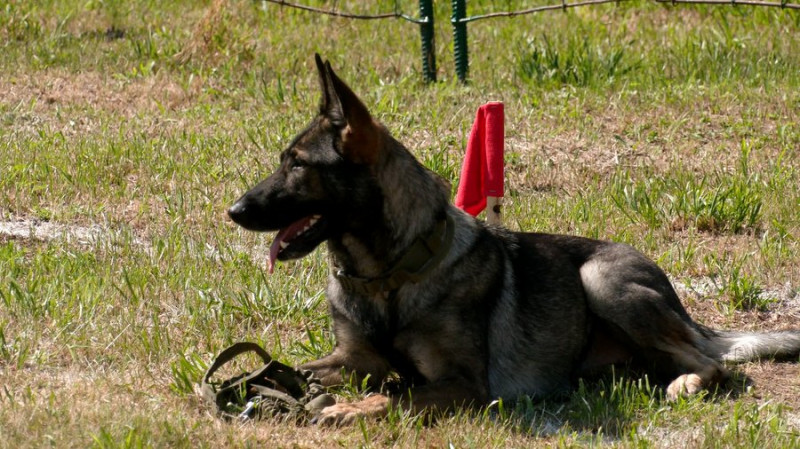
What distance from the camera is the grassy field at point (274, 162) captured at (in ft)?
14.7

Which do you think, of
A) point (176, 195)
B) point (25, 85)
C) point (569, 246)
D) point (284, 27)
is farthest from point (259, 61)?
point (569, 246)

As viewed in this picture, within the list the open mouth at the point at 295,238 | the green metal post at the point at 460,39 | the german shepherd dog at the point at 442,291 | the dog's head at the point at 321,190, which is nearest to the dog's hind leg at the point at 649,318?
the german shepherd dog at the point at 442,291

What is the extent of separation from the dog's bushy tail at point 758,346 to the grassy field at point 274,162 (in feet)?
0.19

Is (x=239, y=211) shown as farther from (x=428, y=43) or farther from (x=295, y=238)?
A: (x=428, y=43)

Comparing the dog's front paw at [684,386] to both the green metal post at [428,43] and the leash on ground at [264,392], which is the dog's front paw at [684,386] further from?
the green metal post at [428,43]

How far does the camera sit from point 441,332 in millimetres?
4637

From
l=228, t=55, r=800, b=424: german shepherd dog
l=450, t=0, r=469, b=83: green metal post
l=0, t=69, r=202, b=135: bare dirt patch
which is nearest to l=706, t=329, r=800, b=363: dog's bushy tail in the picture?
l=228, t=55, r=800, b=424: german shepherd dog

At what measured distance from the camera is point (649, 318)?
16.2 feet

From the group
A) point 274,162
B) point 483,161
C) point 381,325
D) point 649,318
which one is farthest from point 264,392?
point 274,162

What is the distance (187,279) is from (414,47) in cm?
479

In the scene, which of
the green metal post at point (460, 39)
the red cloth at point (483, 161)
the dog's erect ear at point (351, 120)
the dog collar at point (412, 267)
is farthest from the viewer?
the green metal post at point (460, 39)

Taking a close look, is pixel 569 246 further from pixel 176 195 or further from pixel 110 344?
pixel 176 195

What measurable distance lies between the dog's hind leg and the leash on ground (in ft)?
4.14

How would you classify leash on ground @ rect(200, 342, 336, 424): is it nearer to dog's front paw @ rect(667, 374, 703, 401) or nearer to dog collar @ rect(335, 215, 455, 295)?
dog collar @ rect(335, 215, 455, 295)
